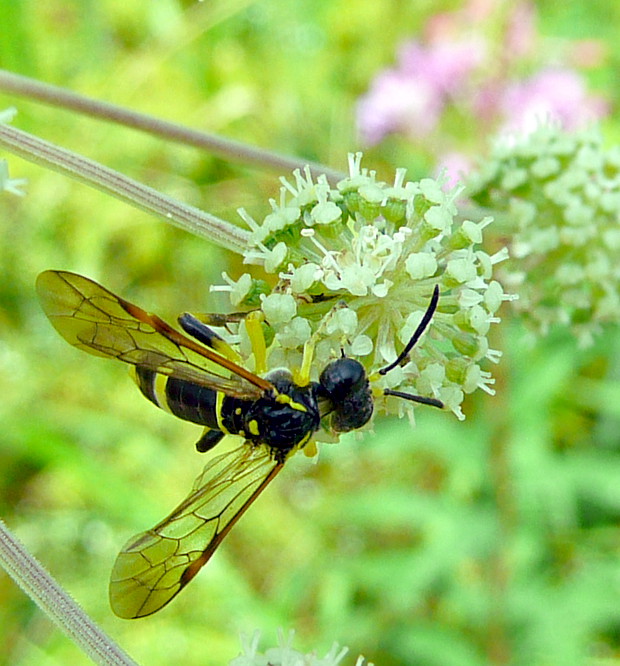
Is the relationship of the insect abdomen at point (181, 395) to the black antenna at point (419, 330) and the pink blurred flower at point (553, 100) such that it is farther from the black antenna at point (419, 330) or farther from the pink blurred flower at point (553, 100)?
the pink blurred flower at point (553, 100)

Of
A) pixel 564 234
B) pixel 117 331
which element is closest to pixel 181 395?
pixel 117 331

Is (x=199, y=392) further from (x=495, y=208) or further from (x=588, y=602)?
(x=588, y=602)

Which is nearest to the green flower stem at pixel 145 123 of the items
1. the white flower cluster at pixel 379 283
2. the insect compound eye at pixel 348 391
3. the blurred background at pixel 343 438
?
the white flower cluster at pixel 379 283

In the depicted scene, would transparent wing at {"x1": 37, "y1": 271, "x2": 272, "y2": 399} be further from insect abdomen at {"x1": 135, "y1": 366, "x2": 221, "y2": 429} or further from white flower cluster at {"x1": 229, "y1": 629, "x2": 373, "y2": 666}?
white flower cluster at {"x1": 229, "y1": 629, "x2": 373, "y2": 666}

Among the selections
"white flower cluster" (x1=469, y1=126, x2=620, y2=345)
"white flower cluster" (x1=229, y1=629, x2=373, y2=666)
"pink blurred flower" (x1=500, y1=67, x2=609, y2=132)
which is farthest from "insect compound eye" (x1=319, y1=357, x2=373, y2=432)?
"pink blurred flower" (x1=500, y1=67, x2=609, y2=132)

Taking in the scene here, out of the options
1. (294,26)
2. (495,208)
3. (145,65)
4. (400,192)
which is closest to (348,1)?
(294,26)

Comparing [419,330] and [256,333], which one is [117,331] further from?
[419,330]

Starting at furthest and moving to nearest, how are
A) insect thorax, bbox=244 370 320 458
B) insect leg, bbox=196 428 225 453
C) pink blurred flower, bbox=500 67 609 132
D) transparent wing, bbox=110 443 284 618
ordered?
pink blurred flower, bbox=500 67 609 132 → insect leg, bbox=196 428 225 453 → insect thorax, bbox=244 370 320 458 → transparent wing, bbox=110 443 284 618
